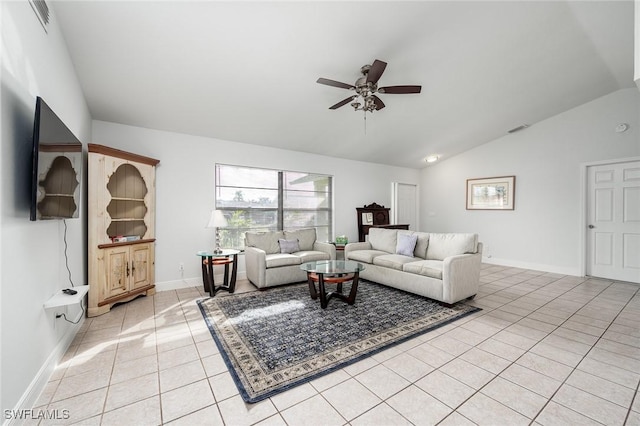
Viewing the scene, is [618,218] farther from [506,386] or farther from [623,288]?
[506,386]

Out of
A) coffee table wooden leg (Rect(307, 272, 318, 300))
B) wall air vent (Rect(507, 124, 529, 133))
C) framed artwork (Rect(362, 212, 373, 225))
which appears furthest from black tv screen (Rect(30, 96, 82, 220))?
wall air vent (Rect(507, 124, 529, 133))

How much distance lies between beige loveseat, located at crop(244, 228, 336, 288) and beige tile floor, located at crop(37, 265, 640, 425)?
1212 millimetres

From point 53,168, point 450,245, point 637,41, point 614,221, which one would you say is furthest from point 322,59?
point 614,221

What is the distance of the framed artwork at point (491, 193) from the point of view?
5855 millimetres

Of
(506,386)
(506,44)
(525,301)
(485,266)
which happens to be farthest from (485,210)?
(506,386)

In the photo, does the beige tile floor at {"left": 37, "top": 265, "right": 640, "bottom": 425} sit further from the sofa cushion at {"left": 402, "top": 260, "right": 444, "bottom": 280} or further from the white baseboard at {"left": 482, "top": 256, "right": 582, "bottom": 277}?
the white baseboard at {"left": 482, "top": 256, "right": 582, "bottom": 277}

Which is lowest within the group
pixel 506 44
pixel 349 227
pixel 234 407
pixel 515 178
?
pixel 234 407

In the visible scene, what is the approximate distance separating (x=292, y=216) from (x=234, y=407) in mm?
4042

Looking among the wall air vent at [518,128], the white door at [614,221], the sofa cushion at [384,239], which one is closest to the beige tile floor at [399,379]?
the sofa cushion at [384,239]

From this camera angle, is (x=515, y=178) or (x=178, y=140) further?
(x=515, y=178)

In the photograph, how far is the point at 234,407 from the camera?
5.42ft

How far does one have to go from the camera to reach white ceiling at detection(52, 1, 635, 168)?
2.43 m

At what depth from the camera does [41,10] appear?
5.97ft

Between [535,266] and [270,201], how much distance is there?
5.62 metres
